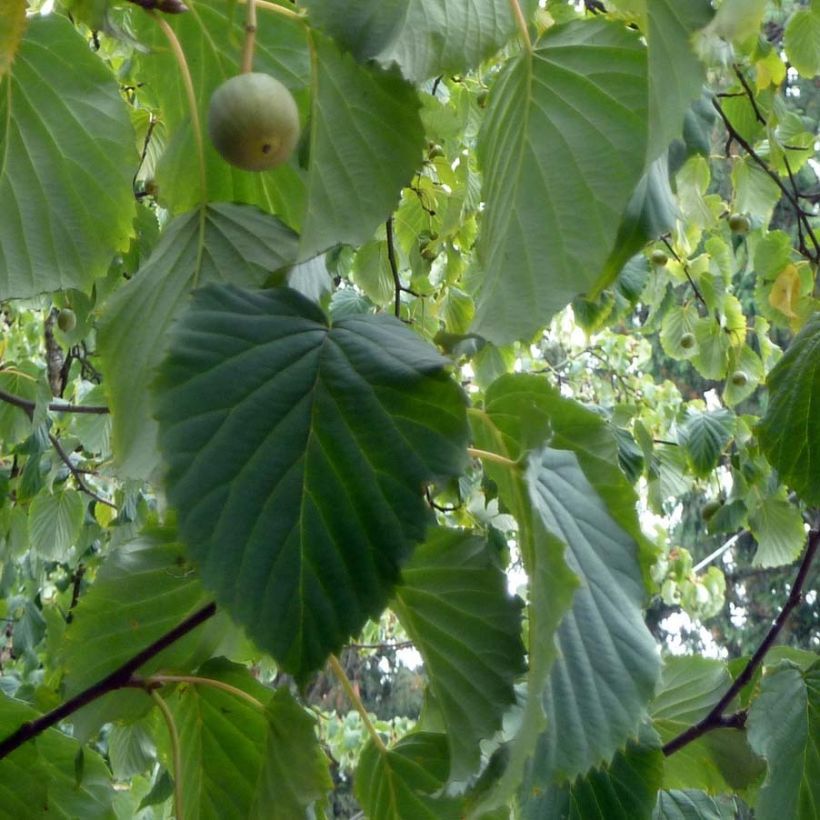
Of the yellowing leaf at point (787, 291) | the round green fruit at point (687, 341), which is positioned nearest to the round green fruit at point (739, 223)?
the round green fruit at point (687, 341)

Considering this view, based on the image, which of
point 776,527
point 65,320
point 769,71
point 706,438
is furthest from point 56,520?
point 769,71

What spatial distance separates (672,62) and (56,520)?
1790 mm

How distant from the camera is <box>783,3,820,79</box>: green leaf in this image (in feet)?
5.24

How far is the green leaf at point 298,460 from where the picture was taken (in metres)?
0.35

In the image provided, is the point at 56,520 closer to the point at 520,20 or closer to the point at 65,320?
the point at 65,320

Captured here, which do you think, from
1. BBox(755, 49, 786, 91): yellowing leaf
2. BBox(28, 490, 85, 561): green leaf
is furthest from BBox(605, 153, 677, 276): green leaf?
BBox(28, 490, 85, 561): green leaf

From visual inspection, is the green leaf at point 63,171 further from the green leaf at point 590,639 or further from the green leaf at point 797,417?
the green leaf at point 797,417

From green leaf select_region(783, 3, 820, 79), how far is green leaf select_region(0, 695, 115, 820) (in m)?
1.33

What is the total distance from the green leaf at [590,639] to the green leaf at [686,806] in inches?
18.4

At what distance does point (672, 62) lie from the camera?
0.37 m

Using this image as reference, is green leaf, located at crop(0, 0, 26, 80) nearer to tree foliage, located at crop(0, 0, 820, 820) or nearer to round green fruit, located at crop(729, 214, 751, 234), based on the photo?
tree foliage, located at crop(0, 0, 820, 820)

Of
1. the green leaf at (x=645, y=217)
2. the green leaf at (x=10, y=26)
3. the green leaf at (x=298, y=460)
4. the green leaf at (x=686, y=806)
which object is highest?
the green leaf at (x=10, y=26)

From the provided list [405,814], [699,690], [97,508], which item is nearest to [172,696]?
[405,814]

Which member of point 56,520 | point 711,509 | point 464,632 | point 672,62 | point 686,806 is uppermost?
point 672,62
